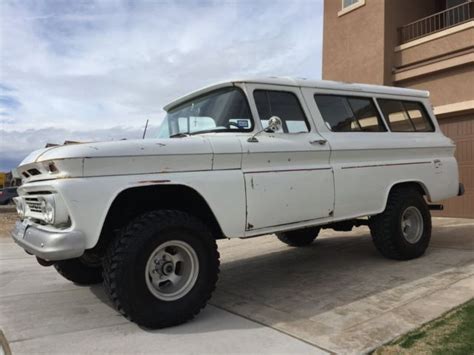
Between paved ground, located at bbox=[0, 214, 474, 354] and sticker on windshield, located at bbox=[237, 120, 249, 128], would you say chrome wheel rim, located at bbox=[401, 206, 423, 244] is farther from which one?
sticker on windshield, located at bbox=[237, 120, 249, 128]

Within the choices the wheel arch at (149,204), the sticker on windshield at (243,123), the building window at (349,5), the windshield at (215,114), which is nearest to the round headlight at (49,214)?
the wheel arch at (149,204)

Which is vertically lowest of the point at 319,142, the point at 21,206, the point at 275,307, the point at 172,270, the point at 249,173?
the point at 275,307

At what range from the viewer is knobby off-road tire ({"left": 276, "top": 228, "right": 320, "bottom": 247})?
725 cm

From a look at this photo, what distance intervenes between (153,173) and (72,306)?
1.67m

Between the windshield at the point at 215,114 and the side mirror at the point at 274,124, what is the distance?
0.18 m

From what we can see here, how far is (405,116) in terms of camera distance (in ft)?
20.6

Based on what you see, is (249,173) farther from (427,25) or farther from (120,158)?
(427,25)

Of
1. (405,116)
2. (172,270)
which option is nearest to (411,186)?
(405,116)

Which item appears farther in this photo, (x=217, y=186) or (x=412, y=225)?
(x=412, y=225)

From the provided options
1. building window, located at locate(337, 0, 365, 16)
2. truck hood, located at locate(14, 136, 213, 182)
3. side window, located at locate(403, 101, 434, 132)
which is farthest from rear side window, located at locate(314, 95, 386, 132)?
building window, located at locate(337, 0, 365, 16)

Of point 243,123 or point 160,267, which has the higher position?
point 243,123

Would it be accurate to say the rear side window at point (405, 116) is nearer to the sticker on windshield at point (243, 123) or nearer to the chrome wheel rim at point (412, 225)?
the chrome wheel rim at point (412, 225)

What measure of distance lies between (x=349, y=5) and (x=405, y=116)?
26.5 feet

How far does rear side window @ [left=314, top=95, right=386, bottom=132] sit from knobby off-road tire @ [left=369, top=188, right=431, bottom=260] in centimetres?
91
